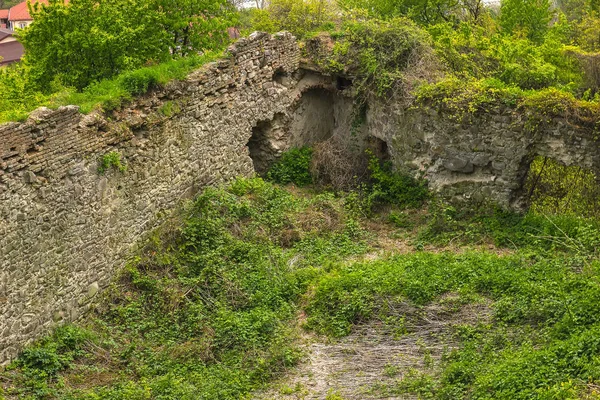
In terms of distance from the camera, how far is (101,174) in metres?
10.8

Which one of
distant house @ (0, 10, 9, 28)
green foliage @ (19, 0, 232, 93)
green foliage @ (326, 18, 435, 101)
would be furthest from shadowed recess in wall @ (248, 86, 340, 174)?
distant house @ (0, 10, 9, 28)

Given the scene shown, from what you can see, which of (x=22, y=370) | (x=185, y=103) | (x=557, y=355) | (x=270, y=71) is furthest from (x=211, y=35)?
(x=557, y=355)

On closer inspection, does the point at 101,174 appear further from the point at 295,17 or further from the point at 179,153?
the point at 295,17

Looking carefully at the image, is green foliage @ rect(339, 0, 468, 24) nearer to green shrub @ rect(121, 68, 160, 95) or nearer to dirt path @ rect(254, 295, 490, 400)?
green shrub @ rect(121, 68, 160, 95)

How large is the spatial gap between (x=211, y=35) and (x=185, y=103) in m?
5.42

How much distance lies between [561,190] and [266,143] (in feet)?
17.5

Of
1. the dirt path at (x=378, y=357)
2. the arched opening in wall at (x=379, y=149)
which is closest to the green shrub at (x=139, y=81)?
the dirt path at (x=378, y=357)

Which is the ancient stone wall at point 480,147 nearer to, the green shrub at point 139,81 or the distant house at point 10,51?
the green shrub at point 139,81

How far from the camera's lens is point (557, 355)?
819cm

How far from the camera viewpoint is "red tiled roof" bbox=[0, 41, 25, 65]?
1435 inches

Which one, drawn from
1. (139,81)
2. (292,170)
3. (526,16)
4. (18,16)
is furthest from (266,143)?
(18,16)

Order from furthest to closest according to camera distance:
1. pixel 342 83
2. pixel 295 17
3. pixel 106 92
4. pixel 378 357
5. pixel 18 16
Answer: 1. pixel 18 16
2. pixel 295 17
3. pixel 342 83
4. pixel 106 92
5. pixel 378 357

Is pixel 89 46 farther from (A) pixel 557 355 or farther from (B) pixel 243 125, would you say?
(A) pixel 557 355

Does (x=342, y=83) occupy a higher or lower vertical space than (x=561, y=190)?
higher
